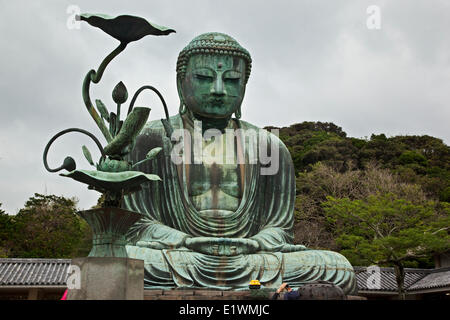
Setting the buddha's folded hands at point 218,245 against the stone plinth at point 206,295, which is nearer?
the stone plinth at point 206,295

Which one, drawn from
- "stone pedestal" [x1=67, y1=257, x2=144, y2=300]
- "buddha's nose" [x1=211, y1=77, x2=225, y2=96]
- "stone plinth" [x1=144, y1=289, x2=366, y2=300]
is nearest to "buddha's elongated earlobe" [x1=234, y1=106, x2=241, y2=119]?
"buddha's nose" [x1=211, y1=77, x2=225, y2=96]

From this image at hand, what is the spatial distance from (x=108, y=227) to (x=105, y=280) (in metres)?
0.54

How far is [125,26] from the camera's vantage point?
182 inches

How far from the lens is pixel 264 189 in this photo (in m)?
8.21

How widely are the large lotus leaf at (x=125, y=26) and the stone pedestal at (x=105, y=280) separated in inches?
78.0

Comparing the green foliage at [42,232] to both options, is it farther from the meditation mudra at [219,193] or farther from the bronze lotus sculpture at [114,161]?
the bronze lotus sculpture at [114,161]

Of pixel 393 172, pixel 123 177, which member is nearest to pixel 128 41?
pixel 123 177

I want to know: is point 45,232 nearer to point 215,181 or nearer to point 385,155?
point 215,181

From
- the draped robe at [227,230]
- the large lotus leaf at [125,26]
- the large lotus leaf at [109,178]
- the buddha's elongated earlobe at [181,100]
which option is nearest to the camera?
the large lotus leaf at [109,178]

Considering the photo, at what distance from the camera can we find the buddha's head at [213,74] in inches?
312

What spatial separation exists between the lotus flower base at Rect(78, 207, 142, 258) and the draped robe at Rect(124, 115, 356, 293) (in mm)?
2183

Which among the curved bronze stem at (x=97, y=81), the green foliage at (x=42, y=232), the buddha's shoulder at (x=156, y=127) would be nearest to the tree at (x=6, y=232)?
the green foliage at (x=42, y=232)
